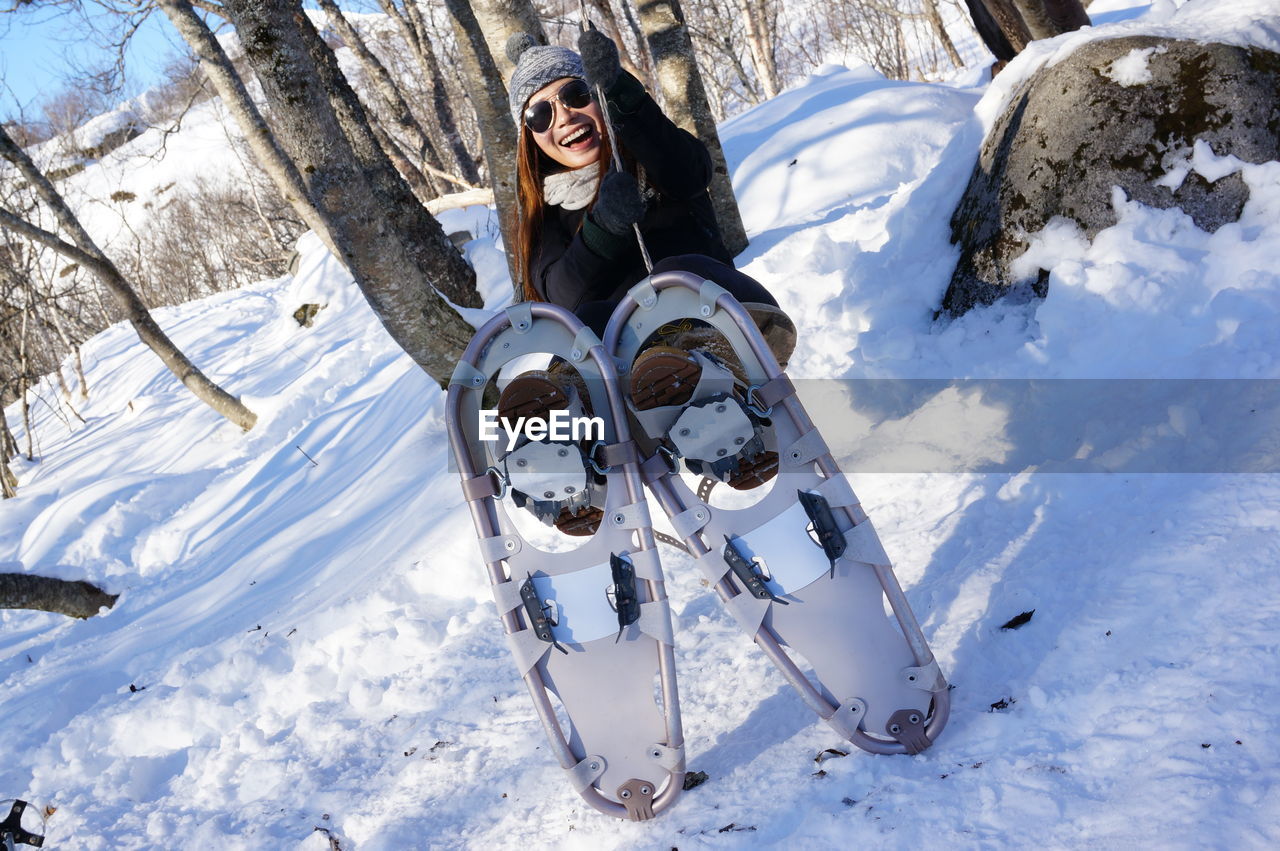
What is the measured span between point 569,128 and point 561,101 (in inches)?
3.2

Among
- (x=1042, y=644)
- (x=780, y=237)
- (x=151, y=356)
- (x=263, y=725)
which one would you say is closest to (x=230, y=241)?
(x=151, y=356)

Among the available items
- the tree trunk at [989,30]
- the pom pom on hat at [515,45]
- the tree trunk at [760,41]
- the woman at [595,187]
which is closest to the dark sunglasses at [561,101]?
the woman at [595,187]

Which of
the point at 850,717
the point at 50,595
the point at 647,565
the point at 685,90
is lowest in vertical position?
the point at 50,595

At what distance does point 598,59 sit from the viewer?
7.30ft

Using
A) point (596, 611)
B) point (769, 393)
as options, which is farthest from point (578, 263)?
point (596, 611)

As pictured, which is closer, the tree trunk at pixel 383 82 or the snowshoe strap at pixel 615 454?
the snowshoe strap at pixel 615 454

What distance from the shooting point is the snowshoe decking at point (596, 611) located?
5.85ft

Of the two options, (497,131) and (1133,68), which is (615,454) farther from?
(497,131)

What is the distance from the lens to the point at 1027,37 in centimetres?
543

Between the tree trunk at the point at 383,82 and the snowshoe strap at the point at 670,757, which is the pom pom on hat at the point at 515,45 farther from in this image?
the tree trunk at the point at 383,82

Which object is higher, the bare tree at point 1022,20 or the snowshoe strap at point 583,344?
the snowshoe strap at point 583,344

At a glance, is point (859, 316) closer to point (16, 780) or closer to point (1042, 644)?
point (1042, 644)

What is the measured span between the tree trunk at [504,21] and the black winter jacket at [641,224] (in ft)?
→ 5.79

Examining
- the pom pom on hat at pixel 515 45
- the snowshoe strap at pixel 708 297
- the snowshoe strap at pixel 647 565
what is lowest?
the snowshoe strap at pixel 647 565
